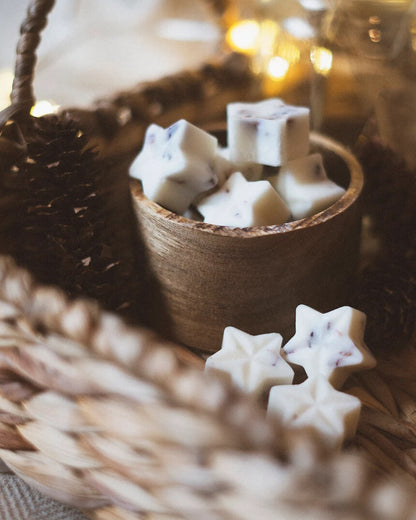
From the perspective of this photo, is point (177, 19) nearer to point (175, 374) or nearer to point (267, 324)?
point (267, 324)

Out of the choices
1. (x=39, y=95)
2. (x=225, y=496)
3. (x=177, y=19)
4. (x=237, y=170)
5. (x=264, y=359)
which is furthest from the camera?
(x=177, y=19)

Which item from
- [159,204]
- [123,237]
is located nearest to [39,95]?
[123,237]

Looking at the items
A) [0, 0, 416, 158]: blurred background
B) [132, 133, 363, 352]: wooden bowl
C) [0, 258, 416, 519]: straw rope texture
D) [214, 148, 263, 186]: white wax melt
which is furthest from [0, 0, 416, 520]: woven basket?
[0, 0, 416, 158]: blurred background

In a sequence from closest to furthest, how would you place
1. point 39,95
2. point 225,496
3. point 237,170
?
point 225,496
point 237,170
point 39,95

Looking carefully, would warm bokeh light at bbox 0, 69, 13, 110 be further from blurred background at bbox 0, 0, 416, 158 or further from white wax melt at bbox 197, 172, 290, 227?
white wax melt at bbox 197, 172, 290, 227

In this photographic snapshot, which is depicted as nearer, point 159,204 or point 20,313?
point 20,313

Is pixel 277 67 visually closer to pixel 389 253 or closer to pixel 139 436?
pixel 389 253

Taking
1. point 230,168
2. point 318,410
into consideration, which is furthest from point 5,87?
point 318,410
